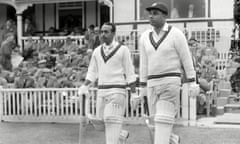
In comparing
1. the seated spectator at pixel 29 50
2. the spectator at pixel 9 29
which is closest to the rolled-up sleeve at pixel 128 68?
the seated spectator at pixel 29 50

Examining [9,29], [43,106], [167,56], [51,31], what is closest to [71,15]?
[51,31]

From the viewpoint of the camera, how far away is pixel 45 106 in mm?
10969

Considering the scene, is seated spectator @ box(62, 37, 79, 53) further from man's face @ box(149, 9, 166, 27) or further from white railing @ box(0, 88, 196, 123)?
man's face @ box(149, 9, 166, 27)

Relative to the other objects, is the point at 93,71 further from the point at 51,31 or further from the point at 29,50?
the point at 51,31

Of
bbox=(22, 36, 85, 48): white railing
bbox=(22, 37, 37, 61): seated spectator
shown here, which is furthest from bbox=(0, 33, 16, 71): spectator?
bbox=(22, 36, 85, 48): white railing

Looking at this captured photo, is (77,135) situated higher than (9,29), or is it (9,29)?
(9,29)

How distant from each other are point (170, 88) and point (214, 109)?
5.95 meters

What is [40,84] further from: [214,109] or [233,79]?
[233,79]

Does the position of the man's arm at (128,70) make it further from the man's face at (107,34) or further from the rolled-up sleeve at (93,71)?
the rolled-up sleeve at (93,71)

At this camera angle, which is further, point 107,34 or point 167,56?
point 107,34

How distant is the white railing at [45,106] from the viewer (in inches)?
420

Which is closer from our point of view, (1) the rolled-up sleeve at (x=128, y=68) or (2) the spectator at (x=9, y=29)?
(1) the rolled-up sleeve at (x=128, y=68)

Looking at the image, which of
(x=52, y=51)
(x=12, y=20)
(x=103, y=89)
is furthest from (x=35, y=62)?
(x=103, y=89)

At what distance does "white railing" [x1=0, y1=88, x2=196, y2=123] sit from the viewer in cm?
1067
